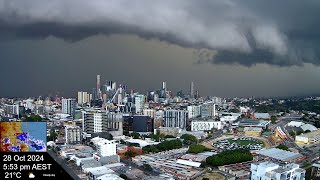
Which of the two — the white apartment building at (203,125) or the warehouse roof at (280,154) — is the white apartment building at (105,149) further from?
the white apartment building at (203,125)

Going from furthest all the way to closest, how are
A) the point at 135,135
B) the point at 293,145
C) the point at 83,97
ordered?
the point at 83,97
the point at 135,135
the point at 293,145

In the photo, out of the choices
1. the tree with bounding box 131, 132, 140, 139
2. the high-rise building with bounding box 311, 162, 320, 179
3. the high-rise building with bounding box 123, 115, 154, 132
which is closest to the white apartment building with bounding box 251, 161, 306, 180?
the high-rise building with bounding box 311, 162, 320, 179

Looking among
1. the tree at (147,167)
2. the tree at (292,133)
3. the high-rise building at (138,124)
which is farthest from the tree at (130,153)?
the tree at (292,133)

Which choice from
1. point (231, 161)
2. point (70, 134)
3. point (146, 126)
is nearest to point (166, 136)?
point (146, 126)

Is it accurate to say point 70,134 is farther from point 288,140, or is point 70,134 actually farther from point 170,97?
point 170,97

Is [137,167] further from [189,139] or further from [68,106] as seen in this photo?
[68,106]

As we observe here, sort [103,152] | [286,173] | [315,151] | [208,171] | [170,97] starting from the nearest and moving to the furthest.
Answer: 1. [286,173]
2. [208,171]
3. [103,152]
4. [315,151]
5. [170,97]

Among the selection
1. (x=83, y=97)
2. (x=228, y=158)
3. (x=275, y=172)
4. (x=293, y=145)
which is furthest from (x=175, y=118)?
(x=83, y=97)
